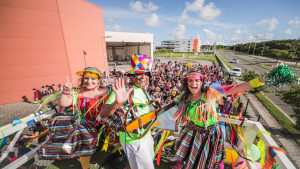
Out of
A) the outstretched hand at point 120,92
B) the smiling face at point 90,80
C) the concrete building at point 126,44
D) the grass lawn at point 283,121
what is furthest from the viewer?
the concrete building at point 126,44

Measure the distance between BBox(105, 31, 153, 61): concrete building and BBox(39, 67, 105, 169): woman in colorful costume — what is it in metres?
11.5

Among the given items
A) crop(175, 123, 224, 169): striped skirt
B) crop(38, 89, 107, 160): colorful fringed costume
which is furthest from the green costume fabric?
crop(175, 123, 224, 169): striped skirt

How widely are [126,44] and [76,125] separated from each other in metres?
33.7

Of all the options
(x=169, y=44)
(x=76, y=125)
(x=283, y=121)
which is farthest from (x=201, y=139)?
(x=169, y=44)

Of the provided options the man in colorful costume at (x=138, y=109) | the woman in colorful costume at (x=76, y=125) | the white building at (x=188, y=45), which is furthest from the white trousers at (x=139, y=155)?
the white building at (x=188, y=45)

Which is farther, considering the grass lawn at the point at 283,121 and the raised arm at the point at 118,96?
the grass lawn at the point at 283,121

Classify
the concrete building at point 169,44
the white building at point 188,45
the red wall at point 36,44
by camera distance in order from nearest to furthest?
the red wall at point 36,44 → the white building at point 188,45 → the concrete building at point 169,44

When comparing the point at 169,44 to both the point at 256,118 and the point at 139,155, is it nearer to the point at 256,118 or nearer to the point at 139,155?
the point at 256,118

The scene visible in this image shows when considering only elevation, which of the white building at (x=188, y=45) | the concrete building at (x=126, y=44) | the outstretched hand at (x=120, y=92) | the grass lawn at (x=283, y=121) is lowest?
the grass lawn at (x=283, y=121)

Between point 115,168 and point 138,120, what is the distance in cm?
142

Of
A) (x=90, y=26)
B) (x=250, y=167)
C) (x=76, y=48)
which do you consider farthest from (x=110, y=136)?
(x=90, y=26)

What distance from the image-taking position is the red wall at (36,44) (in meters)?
7.74

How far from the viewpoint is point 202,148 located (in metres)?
1.75

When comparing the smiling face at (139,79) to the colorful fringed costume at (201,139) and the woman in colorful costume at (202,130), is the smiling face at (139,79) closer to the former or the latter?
the woman in colorful costume at (202,130)
